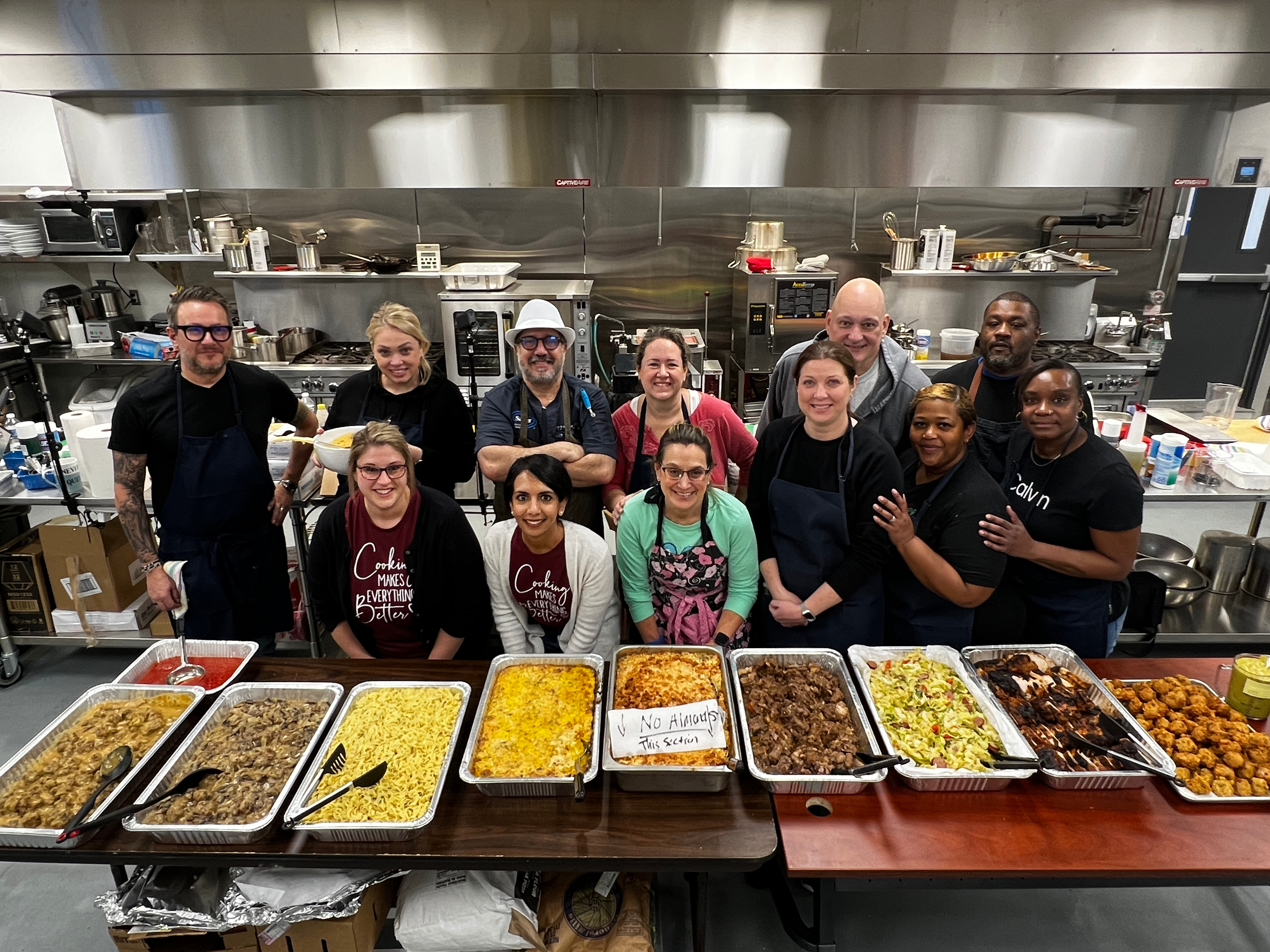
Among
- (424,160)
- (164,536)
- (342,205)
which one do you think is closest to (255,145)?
(342,205)

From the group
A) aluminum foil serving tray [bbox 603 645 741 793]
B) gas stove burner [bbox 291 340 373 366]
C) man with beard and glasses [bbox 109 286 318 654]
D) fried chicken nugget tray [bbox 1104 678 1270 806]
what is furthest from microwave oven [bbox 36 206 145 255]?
fried chicken nugget tray [bbox 1104 678 1270 806]

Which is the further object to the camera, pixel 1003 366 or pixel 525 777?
pixel 1003 366


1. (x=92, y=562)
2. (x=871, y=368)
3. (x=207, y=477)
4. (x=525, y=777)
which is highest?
(x=871, y=368)

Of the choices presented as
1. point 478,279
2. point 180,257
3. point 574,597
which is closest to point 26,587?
point 574,597

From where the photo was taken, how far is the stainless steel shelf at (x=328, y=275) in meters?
6.04

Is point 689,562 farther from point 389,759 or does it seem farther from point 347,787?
point 347,787

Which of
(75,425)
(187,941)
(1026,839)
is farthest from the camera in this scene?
(75,425)

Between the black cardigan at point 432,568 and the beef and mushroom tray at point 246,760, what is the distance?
466mm

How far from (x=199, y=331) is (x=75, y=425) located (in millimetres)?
1561

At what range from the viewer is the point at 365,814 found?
6.01 feet

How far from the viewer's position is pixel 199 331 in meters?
2.75

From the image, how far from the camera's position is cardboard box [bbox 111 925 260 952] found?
6.53 ft

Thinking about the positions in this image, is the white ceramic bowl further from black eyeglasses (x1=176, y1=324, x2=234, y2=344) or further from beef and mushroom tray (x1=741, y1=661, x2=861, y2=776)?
beef and mushroom tray (x1=741, y1=661, x2=861, y2=776)

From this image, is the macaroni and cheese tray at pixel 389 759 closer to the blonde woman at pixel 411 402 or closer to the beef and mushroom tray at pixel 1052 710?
the blonde woman at pixel 411 402
